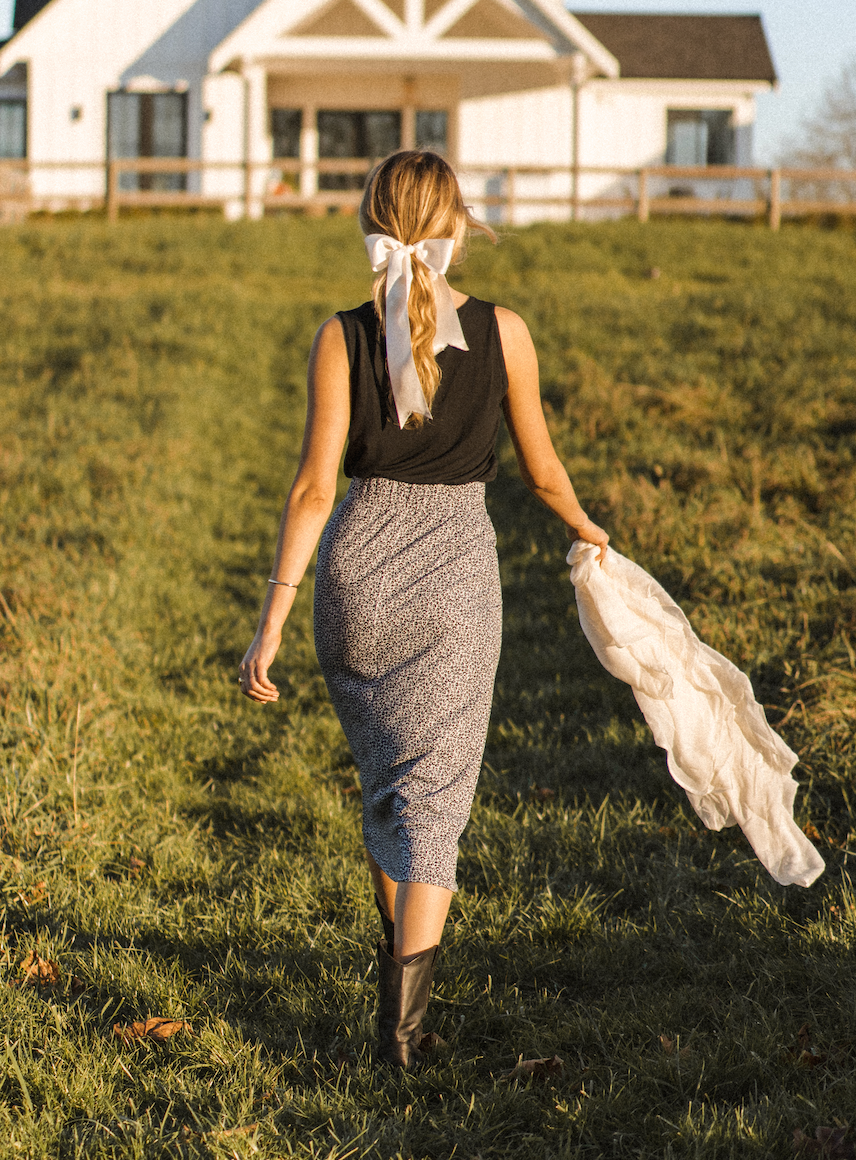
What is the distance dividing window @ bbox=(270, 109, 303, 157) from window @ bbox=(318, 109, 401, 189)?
1.75 feet

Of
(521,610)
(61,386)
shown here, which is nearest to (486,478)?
(521,610)

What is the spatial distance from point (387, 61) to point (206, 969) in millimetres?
25178

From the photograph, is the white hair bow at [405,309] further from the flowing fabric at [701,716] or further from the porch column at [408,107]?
the porch column at [408,107]

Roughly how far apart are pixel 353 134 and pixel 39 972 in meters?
27.2

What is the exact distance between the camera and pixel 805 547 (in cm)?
676

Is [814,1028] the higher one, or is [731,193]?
[731,193]

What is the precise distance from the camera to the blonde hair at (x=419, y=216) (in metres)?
2.80

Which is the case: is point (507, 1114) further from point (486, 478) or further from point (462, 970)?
point (486, 478)

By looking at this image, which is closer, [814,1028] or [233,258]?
[814,1028]

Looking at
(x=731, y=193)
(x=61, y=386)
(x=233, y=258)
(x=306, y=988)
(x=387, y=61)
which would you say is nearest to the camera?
(x=306, y=988)

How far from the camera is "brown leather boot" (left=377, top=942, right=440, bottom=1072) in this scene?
9.74 feet

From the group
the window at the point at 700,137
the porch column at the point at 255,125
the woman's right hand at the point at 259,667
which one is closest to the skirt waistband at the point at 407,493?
the woman's right hand at the point at 259,667

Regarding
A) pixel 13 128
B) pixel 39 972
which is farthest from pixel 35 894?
pixel 13 128

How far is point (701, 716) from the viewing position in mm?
3773
